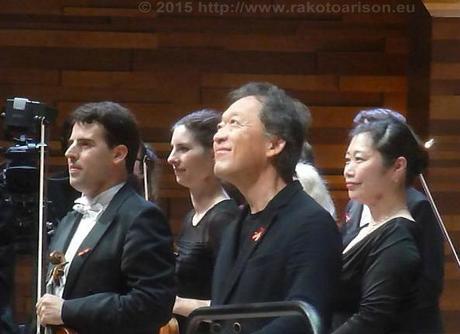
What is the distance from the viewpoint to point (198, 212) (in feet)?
10.6

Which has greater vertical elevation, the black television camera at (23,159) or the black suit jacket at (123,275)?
the black television camera at (23,159)

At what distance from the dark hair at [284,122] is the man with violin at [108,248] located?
423 millimetres

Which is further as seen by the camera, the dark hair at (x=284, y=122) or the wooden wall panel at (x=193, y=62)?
the wooden wall panel at (x=193, y=62)

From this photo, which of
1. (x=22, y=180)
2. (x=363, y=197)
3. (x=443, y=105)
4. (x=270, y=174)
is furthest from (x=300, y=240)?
(x=443, y=105)

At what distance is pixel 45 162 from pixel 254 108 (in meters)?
0.72

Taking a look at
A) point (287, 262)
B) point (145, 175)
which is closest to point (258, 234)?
point (287, 262)

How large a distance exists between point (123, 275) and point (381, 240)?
0.61 meters

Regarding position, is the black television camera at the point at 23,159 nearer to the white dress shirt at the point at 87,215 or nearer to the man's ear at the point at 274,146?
the white dress shirt at the point at 87,215

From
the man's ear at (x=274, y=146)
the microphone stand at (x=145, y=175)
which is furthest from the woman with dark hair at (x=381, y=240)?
the microphone stand at (x=145, y=175)

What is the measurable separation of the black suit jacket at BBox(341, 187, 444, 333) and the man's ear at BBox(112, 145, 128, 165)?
60cm

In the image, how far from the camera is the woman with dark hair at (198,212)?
3064 millimetres

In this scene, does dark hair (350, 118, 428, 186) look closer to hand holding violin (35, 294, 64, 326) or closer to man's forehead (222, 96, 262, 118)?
man's forehead (222, 96, 262, 118)

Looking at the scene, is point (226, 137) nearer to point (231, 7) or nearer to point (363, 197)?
point (363, 197)

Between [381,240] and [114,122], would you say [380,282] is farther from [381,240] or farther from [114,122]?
[114,122]
